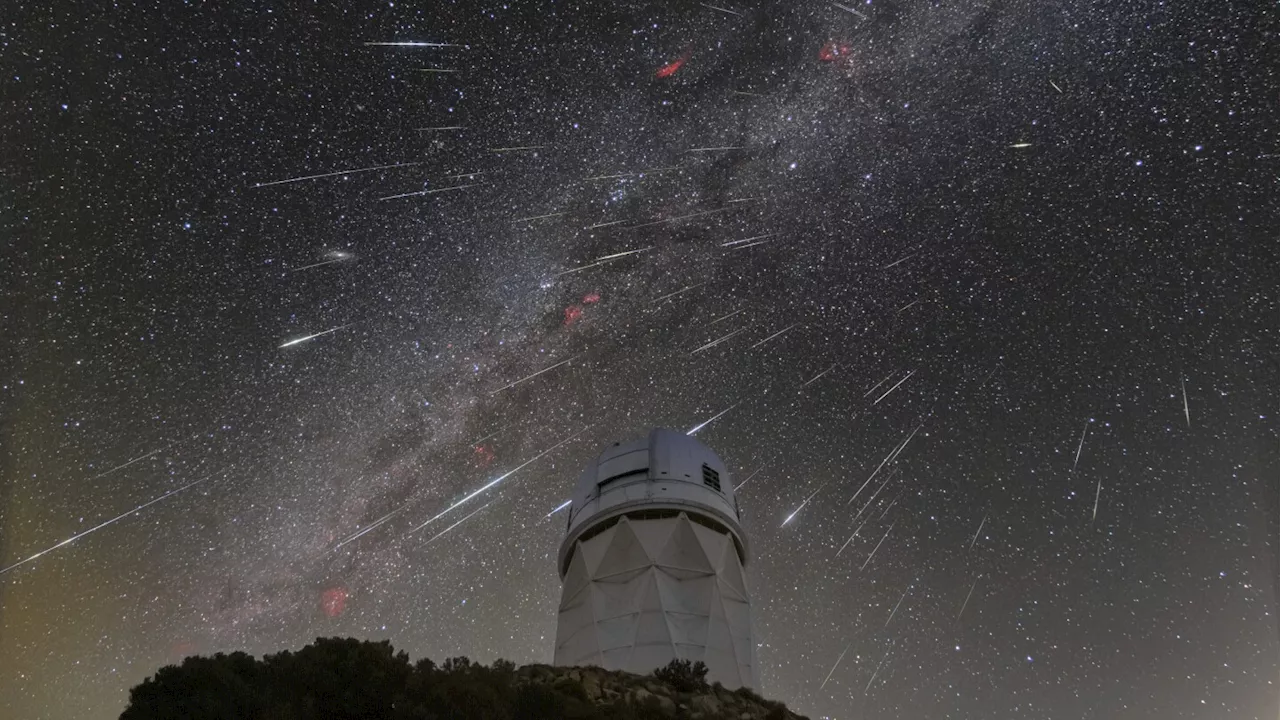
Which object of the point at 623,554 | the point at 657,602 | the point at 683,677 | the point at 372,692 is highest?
the point at 623,554

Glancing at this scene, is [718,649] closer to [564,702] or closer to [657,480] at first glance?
[657,480]

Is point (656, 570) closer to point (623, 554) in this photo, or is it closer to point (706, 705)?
point (623, 554)

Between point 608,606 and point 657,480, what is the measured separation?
3.03 metres

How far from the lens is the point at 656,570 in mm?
16188

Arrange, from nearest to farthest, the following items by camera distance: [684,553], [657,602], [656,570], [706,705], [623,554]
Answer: [706,705] < [657,602] < [656,570] < [684,553] < [623,554]

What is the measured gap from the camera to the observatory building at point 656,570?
15375 mm

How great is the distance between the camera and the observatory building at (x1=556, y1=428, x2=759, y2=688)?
15375 mm

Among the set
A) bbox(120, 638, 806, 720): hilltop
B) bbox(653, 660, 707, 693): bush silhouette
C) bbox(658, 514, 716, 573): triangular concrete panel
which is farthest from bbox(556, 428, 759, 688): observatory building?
bbox(120, 638, 806, 720): hilltop

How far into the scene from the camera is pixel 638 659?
49.5 ft

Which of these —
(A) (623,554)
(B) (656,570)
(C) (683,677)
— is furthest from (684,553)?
(C) (683,677)

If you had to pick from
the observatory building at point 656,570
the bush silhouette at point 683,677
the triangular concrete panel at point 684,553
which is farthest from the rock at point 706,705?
the triangular concrete panel at point 684,553

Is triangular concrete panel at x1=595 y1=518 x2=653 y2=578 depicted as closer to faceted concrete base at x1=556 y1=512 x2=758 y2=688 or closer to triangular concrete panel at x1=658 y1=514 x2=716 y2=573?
faceted concrete base at x1=556 y1=512 x2=758 y2=688

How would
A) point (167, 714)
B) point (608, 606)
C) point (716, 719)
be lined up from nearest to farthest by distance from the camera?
point (167, 714) < point (716, 719) < point (608, 606)

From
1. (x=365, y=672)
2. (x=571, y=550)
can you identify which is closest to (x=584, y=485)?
(x=571, y=550)
